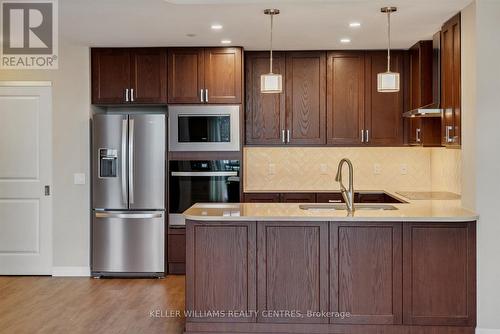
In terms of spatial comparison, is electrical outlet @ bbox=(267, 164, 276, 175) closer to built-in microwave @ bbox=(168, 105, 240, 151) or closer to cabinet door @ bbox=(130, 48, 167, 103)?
built-in microwave @ bbox=(168, 105, 240, 151)

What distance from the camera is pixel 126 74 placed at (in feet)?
19.7

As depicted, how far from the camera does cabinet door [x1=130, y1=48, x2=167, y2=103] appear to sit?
600 cm

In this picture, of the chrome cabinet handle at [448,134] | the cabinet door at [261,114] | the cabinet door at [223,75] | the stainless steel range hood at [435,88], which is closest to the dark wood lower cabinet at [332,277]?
the chrome cabinet handle at [448,134]

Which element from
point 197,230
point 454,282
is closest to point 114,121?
point 197,230

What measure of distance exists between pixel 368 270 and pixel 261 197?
222 cm

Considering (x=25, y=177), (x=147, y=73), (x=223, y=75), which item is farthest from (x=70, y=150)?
(x=223, y=75)

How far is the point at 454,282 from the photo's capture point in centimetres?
395

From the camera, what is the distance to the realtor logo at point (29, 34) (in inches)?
185

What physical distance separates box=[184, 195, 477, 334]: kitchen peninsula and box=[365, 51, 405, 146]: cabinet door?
90.2 inches

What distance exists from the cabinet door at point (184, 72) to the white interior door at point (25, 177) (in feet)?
4.43

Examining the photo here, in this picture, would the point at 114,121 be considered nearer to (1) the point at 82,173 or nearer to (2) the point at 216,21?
(1) the point at 82,173

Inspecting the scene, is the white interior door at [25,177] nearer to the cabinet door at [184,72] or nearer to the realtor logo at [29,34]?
the realtor logo at [29,34]

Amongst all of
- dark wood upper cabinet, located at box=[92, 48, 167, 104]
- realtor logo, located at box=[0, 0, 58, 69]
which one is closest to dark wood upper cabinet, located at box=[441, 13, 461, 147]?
dark wood upper cabinet, located at box=[92, 48, 167, 104]

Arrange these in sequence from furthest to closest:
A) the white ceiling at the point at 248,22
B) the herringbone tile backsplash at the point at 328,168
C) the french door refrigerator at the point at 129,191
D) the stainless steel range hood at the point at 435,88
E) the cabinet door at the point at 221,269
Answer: the herringbone tile backsplash at the point at 328,168, the french door refrigerator at the point at 129,191, the stainless steel range hood at the point at 435,88, the white ceiling at the point at 248,22, the cabinet door at the point at 221,269
